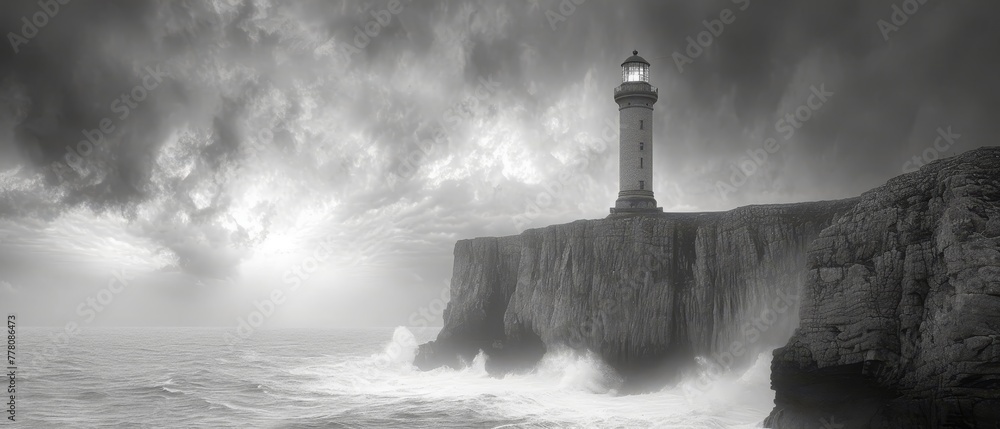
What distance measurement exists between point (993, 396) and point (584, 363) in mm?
20210

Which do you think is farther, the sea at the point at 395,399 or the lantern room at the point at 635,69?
the lantern room at the point at 635,69

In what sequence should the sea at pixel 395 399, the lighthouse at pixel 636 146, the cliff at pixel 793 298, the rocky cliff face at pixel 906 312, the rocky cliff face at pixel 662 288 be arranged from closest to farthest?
1. the rocky cliff face at pixel 906 312
2. the cliff at pixel 793 298
3. the sea at pixel 395 399
4. the rocky cliff face at pixel 662 288
5. the lighthouse at pixel 636 146

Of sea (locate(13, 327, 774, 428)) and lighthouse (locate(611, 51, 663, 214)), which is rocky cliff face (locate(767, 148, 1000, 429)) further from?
lighthouse (locate(611, 51, 663, 214))

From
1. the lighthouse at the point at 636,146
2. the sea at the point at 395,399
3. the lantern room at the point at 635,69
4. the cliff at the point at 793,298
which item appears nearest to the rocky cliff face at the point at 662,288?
the cliff at the point at 793,298

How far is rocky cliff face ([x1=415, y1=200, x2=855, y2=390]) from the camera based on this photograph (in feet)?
99.3

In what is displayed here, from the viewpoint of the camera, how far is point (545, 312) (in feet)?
131


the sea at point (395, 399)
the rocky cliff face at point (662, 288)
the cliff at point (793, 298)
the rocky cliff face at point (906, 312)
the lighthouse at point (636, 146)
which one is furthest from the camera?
the lighthouse at point (636, 146)

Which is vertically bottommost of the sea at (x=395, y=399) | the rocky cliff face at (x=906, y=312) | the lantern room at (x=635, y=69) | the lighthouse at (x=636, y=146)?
the sea at (x=395, y=399)

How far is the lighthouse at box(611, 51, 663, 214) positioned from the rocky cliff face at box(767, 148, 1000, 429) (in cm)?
1965

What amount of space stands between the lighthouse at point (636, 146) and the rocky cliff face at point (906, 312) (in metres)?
19.7

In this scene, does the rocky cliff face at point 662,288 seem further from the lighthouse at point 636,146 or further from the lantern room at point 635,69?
the lantern room at point 635,69

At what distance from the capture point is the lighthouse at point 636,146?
143 ft

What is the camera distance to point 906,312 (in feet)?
68.9

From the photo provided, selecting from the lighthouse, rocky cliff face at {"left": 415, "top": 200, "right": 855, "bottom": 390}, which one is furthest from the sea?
the lighthouse
